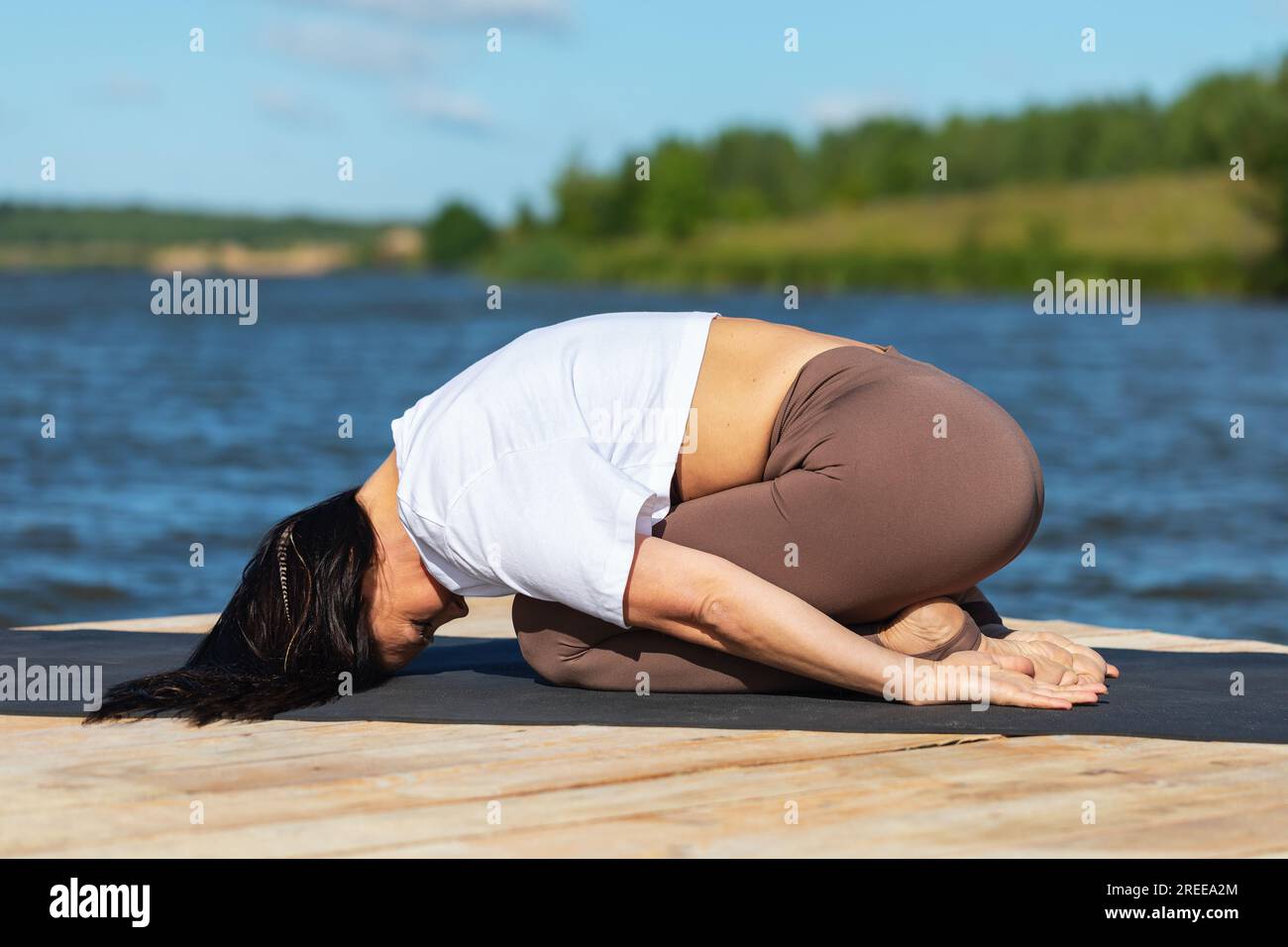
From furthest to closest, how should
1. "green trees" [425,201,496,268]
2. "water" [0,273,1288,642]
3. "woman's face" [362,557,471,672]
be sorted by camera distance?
"green trees" [425,201,496,268]
"water" [0,273,1288,642]
"woman's face" [362,557,471,672]

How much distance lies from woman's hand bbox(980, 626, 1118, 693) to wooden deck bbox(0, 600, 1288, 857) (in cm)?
42

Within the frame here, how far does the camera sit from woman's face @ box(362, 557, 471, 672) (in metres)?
3.33

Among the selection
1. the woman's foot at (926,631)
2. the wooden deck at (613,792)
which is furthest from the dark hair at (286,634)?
the woman's foot at (926,631)

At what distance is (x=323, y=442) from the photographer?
606 inches

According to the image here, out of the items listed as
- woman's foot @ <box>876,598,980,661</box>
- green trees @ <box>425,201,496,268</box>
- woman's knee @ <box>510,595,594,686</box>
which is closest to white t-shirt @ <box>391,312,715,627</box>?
woman's knee @ <box>510,595,594,686</box>

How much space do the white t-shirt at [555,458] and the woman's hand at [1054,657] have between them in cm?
85

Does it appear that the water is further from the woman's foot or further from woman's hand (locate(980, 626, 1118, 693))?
the woman's foot

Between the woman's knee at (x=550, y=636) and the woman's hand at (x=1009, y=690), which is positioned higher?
the woman's knee at (x=550, y=636)

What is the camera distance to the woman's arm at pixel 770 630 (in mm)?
→ 3074

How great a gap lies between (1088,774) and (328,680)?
161cm

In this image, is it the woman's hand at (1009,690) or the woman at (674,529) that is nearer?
the woman at (674,529)

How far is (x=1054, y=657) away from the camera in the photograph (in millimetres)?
3506

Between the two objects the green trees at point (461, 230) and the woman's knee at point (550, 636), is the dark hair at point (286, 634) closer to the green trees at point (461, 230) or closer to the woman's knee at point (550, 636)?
the woman's knee at point (550, 636)
